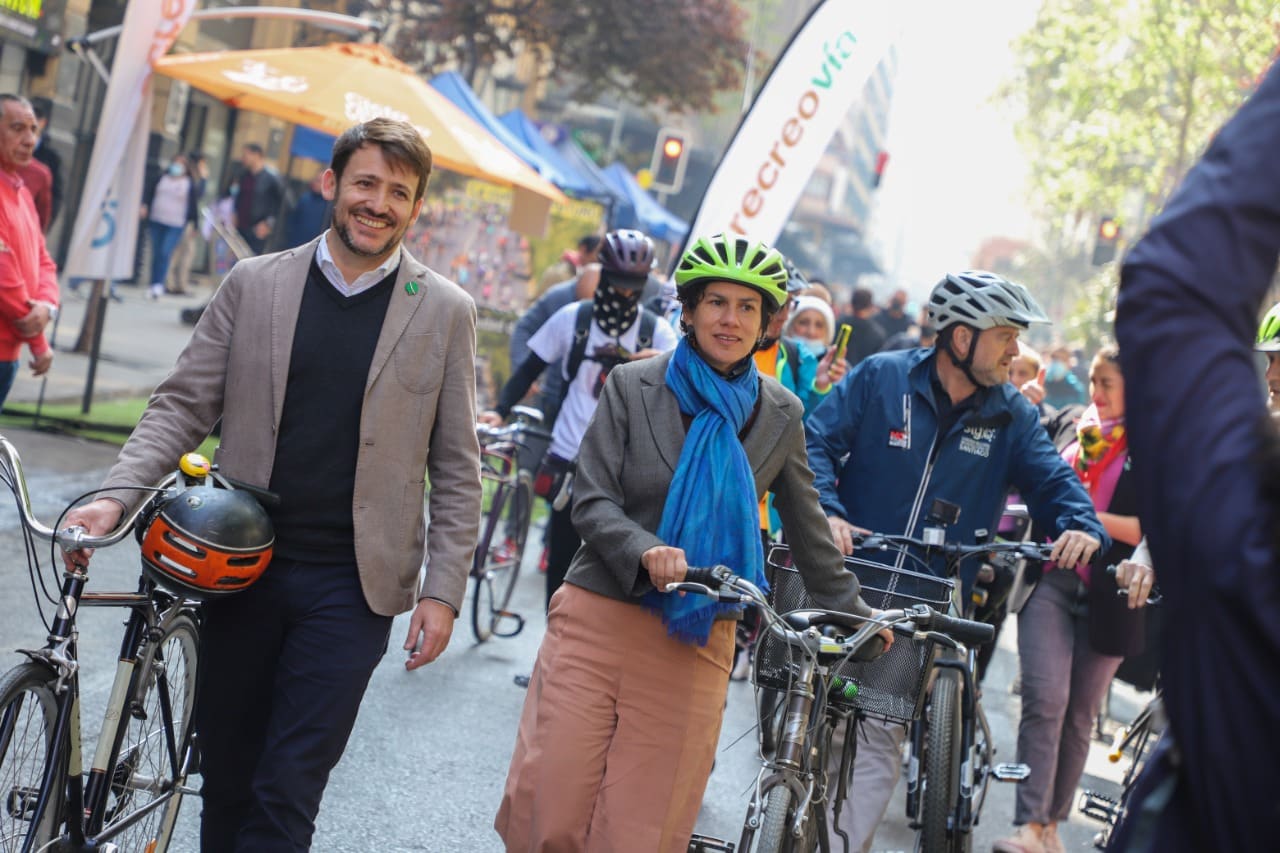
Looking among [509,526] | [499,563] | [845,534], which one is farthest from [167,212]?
[845,534]

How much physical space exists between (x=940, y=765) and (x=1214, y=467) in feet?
12.8

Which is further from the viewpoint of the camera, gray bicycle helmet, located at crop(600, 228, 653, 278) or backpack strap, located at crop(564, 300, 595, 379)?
backpack strap, located at crop(564, 300, 595, 379)

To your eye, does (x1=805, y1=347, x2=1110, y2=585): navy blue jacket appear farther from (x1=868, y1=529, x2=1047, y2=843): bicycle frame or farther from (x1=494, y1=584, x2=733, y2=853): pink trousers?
(x1=494, y1=584, x2=733, y2=853): pink trousers

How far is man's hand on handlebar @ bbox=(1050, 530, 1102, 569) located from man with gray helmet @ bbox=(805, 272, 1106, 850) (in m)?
0.22

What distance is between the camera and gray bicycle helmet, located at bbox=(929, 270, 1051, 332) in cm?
570

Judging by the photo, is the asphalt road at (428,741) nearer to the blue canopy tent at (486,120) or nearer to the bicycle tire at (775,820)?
the bicycle tire at (775,820)

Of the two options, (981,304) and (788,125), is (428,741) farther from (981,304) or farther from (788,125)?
(788,125)

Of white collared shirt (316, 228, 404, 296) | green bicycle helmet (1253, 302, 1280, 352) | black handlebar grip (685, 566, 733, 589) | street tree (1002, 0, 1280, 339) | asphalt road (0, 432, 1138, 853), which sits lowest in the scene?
asphalt road (0, 432, 1138, 853)

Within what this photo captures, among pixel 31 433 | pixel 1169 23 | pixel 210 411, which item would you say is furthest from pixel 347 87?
pixel 1169 23

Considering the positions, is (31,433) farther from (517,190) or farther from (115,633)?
(517,190)

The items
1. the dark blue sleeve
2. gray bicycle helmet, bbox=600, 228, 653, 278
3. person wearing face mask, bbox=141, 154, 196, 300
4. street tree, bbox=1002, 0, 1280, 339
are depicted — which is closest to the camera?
the dark blue sleeve

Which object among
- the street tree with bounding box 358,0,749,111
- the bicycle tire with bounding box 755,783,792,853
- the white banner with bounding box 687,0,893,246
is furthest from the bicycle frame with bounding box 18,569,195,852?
the street tree with bounding box 358,0,749,111

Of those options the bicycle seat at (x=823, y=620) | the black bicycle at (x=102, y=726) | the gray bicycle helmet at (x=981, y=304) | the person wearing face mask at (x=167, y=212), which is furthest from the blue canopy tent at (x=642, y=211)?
the black bicycle at (x=102, y=726)

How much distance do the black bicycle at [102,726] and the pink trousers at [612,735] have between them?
3.02 ft
